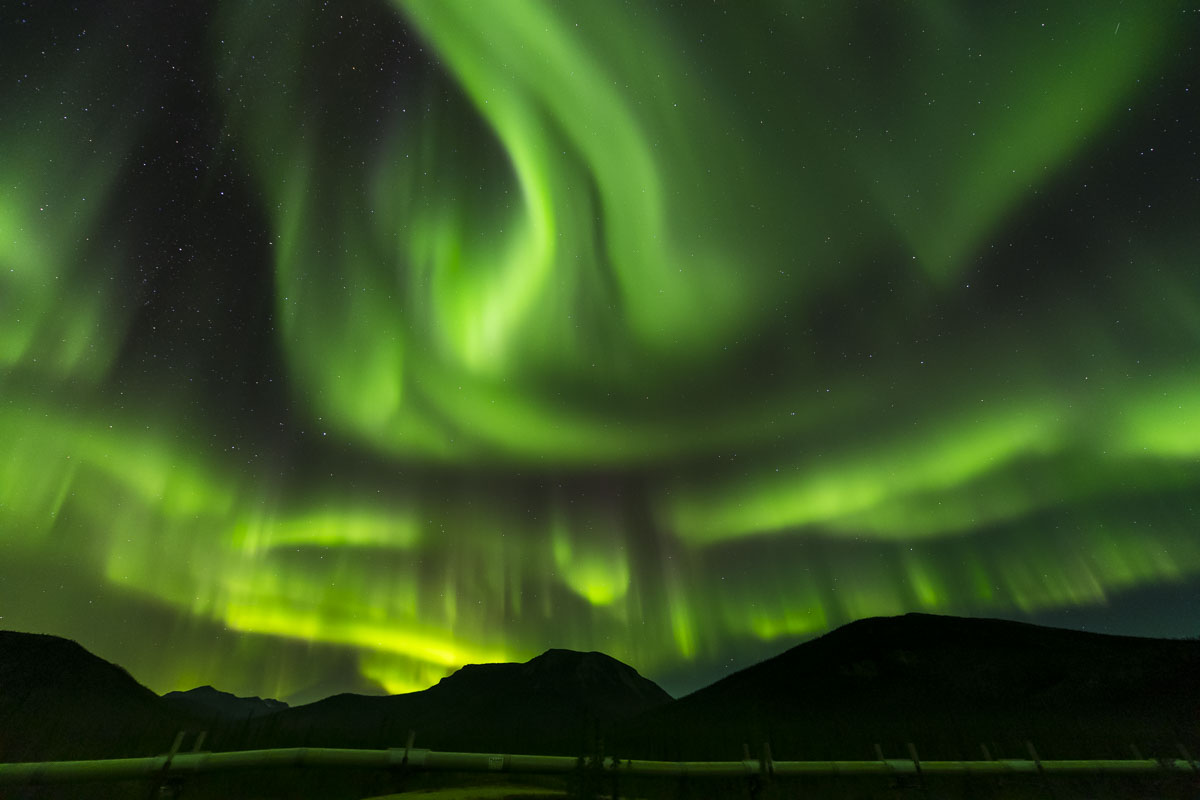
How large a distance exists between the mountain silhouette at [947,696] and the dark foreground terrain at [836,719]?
38cm

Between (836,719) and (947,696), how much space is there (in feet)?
61.2

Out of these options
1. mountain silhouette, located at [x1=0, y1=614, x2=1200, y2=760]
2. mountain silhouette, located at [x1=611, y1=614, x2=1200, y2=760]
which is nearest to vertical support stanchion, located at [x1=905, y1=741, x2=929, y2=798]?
mountain silhouette, located at [x1=0, y1=614, x2=1200, y2=760]

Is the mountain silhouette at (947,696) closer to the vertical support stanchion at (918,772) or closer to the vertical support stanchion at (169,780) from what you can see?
the vertical support stanchion at (918,772)

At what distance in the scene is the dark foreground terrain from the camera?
28234 mm

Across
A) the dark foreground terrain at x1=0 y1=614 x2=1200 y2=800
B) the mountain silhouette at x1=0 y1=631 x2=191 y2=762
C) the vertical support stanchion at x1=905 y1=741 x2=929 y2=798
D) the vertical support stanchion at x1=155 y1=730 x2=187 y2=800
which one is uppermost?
the mountain silhouette at x1=0 y1=631 x2=191 y2=762

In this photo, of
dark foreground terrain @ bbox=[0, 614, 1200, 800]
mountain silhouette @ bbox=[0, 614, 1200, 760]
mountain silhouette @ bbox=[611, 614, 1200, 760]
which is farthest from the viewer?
mountain silhouette @ bbox=[611, 614, 1200, 760]

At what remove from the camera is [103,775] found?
46.9ft

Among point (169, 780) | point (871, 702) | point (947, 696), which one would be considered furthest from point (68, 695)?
point (947, 696)

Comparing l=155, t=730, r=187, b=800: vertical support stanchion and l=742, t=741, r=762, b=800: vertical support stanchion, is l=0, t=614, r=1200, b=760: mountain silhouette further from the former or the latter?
l=742, t=741, r=762, b=800: vertical support stanchion

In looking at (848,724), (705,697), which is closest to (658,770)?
(848,724)

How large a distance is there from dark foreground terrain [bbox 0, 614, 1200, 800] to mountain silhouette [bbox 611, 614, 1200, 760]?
0.38 meters

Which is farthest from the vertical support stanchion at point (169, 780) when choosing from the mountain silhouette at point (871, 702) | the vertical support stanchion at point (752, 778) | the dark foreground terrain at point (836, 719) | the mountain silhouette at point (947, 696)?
the mountain silhouette at point (947, 696)

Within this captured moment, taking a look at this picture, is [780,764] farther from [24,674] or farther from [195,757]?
[24,674]

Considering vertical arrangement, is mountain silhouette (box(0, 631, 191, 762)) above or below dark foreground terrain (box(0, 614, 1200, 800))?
above
